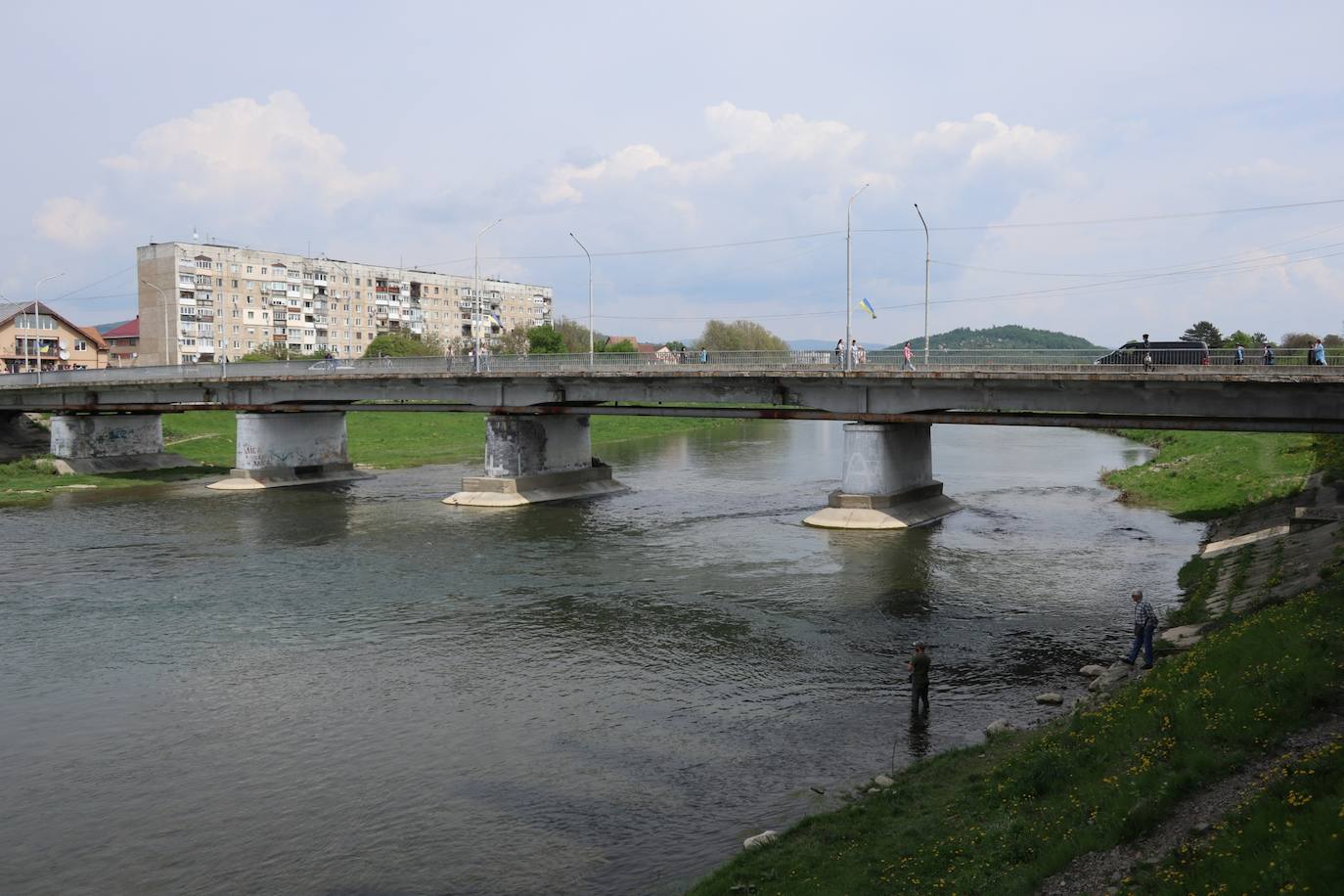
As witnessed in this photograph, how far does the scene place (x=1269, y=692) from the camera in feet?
49.2

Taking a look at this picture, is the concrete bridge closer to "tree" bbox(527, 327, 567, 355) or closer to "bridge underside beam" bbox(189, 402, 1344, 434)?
"bridge underside beam" bbox(189, 402, 1344, 434)

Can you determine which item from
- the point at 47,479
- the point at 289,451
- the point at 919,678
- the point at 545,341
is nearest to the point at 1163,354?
the point at 919,678

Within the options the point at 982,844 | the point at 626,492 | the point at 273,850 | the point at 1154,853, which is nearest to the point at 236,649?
the point at 273,850

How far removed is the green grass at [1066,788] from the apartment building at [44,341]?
389ft

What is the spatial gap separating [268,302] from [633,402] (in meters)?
120

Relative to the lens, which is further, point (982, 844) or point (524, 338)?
point (524, 338)

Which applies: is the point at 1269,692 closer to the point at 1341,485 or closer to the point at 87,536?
the point at 1341,485

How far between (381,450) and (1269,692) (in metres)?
85.1

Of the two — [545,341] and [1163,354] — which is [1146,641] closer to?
[1163,354]

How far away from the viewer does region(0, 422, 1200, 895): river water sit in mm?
17609

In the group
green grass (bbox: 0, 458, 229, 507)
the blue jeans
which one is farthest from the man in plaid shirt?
green grass (bbox: 0, 458, 229, 507)

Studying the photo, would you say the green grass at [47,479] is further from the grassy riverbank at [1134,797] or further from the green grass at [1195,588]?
the grassy riverbank at [1134,797]

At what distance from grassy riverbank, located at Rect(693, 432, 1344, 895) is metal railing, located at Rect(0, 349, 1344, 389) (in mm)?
26588

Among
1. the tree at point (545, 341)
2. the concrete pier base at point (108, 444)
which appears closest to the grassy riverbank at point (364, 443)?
the concrete pier base at point (108, 444)
